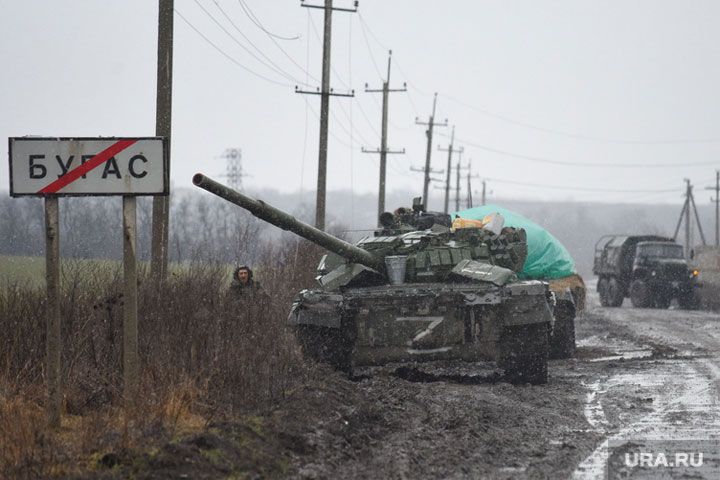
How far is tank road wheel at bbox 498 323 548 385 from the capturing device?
12312 mm

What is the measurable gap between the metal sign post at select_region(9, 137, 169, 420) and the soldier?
184 inches

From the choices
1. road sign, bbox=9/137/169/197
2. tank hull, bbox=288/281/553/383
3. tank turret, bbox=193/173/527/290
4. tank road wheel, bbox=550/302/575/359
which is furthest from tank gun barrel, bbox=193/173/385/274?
tank road wheel, bbox=550/302/575/359

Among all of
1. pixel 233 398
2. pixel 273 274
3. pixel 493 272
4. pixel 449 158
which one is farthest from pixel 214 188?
pixel 449 158

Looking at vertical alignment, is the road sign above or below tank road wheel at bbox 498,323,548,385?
above

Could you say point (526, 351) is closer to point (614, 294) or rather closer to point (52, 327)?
point (52, 327)

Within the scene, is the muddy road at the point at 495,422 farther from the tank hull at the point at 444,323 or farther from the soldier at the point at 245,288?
the soldier at the point at 245,288

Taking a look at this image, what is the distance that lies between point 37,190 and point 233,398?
2.37 metres

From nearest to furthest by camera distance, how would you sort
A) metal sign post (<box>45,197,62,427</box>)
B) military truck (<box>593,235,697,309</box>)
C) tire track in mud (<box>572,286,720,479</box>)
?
metal sign post (<box>45,197,62,427</box>)
tire track in mud (<box>572,286,720,479</box>)
military truck (<box>593,235,697,309</box>)

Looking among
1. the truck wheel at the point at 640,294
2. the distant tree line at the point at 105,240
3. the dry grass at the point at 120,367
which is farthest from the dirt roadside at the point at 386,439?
the truck wheel at the point at 640,294

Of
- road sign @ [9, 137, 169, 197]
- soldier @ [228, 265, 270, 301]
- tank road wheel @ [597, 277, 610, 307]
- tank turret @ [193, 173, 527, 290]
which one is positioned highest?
road sign @ [9, 137, 169, 197]

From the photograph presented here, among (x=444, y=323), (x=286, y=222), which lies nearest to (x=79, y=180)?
(x=286, y=222)

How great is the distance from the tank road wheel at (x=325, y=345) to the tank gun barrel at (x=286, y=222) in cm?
103

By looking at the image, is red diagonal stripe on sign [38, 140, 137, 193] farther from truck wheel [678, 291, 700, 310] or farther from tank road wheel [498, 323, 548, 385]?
truck wheel [678, 291, 700, 310]

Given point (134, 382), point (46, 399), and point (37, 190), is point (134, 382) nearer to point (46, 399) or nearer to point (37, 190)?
point (46, 399)
